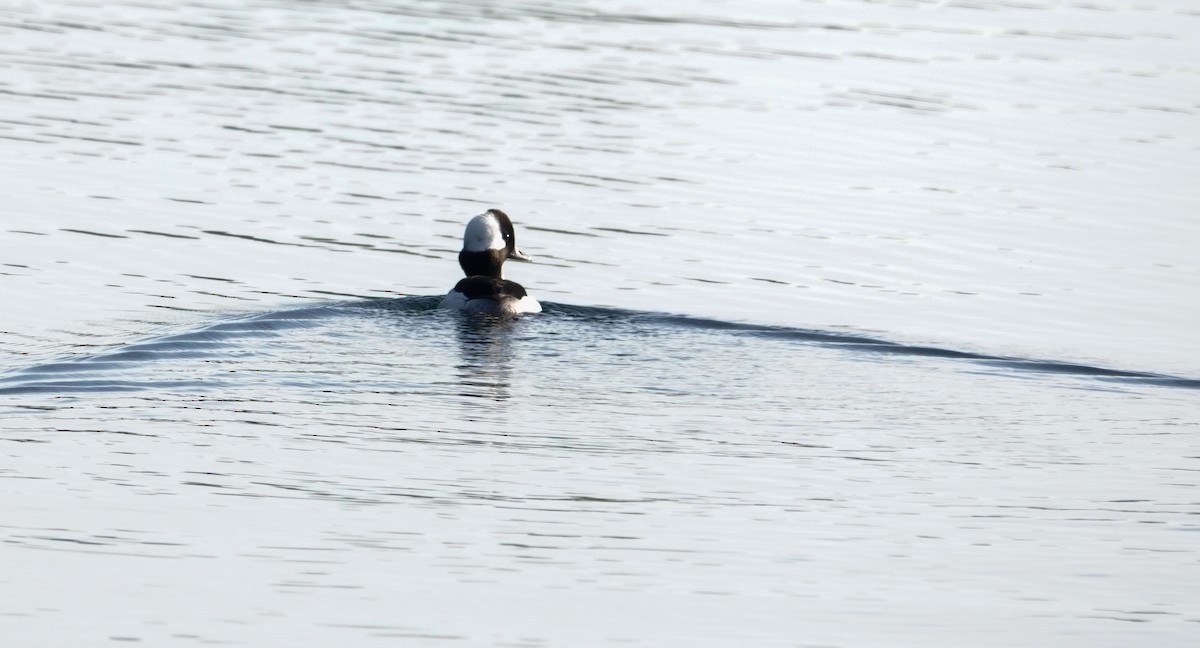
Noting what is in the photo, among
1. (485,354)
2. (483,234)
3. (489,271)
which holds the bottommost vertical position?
(485,354)

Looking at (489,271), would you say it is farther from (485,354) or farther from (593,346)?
(485,354)

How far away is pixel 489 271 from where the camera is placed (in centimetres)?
1550

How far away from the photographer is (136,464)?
32.5 ft

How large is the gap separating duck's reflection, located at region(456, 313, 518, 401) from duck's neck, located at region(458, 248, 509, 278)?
1.11m

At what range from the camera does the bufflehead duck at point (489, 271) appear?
14.4 meters

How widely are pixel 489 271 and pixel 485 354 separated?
2.48 m

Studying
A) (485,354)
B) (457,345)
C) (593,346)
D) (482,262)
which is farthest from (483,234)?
(485,354)

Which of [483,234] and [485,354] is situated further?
[483,234]

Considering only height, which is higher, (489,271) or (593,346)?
(489,271)

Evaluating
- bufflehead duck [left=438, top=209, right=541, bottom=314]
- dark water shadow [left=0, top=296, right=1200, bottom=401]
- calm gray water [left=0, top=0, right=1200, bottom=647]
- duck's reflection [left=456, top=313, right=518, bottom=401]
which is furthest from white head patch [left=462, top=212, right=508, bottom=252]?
duck's reflection [left=456, top=313, right=518, bottom=401]

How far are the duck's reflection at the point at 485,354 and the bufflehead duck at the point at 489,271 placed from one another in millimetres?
113

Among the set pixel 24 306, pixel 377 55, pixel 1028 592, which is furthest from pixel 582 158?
pixel 1028 592

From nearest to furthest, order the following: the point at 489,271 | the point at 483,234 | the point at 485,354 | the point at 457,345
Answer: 1. the point at 485,354
2. the point at 457,345
3. the point at 483,234
4. the point at 489,271

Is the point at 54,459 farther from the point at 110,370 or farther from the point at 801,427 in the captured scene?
the point at 801,427
